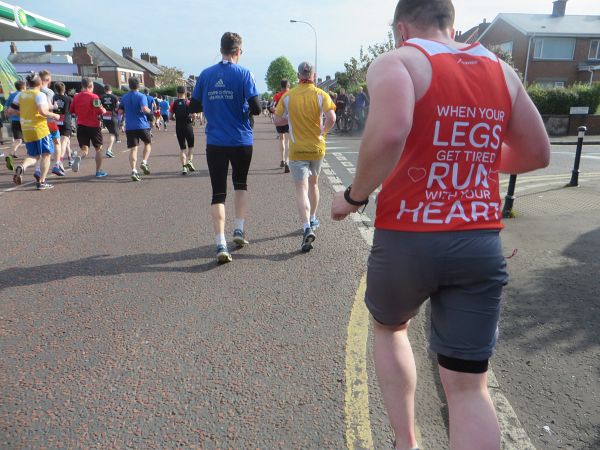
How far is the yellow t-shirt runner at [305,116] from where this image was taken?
5.10m

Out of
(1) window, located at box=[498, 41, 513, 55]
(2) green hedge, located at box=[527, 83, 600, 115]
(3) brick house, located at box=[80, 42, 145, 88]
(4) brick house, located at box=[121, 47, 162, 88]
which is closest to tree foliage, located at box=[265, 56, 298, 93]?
(4) brick house, located at box=[121, 47, 162, 88]

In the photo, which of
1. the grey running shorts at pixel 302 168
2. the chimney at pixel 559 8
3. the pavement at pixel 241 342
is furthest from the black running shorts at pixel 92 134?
the chimney at pixel 559 8

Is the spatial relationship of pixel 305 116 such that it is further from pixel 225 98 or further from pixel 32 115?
pixel 32 115

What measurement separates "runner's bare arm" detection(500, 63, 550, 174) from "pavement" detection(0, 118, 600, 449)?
134cm

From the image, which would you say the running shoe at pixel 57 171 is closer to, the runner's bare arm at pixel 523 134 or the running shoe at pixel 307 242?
the running shoe at pixel 307 242

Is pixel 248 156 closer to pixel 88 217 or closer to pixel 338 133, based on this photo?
pixel 88 217

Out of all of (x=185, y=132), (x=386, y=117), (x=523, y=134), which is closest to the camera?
(x=386, y=117)

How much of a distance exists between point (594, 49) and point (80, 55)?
185ft

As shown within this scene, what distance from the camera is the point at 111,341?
3.24 m

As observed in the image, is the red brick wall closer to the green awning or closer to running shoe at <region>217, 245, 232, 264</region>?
the green awning

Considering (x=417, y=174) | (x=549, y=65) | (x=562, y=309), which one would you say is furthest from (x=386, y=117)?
(x=549, y=65)

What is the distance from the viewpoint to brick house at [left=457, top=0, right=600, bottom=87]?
34.4 metres

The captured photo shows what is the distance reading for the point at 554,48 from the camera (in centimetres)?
3509

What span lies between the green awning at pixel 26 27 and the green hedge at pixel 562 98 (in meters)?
20.8
